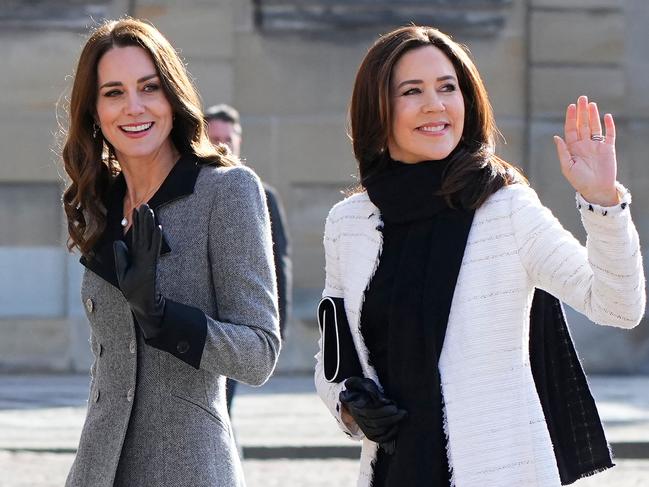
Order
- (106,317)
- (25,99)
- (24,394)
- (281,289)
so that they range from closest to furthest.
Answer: (106,317)
(281,289)
(24,394)
(25,99)

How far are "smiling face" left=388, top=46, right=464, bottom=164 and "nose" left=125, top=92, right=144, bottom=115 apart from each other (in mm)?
624

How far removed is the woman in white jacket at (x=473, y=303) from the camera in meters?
3.46

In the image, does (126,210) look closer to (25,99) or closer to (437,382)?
(437,382)

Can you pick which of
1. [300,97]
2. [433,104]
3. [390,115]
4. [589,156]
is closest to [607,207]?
[589,156]

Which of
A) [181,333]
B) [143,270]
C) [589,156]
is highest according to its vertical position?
[589,156]

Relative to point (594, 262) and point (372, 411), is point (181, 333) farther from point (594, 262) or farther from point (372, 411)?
point (594, 262)

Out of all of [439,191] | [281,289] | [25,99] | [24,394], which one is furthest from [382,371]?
[25,99]

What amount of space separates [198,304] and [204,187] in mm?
286

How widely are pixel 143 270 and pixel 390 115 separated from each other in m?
0.86

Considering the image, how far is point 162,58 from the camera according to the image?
150 inches

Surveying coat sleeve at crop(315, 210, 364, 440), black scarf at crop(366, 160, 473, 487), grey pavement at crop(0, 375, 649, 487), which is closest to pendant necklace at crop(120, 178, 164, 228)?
coat sleeve at crop(315, 210, 364, 440)

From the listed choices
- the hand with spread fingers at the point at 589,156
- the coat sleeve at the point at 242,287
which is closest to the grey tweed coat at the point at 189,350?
the coat sleeve at the point at 242,287

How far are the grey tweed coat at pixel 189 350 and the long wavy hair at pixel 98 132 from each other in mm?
137

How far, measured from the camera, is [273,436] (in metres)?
9.69
